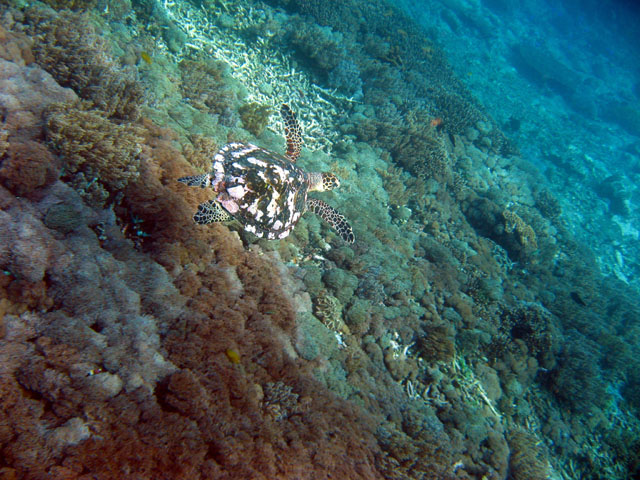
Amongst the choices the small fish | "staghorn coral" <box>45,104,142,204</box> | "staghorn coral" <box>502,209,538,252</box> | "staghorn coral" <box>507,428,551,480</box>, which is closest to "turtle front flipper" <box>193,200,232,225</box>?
"staghorn coral" <box>45,104,142,204</box>

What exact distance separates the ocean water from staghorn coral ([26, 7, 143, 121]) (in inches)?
1.3

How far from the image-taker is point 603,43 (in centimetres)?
3406

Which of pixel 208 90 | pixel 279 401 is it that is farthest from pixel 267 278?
pixel 208 90

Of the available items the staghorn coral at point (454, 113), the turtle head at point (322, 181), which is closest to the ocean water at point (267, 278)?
the turtle head at point (322, 181)

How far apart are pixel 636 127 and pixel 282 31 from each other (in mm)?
33337

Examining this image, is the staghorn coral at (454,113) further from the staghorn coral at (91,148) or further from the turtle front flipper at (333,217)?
the staghorn coral at (91,148)

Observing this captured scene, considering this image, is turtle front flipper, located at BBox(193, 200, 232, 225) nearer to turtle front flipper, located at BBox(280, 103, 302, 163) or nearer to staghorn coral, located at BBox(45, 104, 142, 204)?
staghorn coral, located at BBox(45, 104, 142, 204)

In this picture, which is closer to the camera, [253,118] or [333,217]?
[333,217]

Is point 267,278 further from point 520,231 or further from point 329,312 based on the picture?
point 520,231

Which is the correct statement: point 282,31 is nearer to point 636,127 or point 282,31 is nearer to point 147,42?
point 147,42

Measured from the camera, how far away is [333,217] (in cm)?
512

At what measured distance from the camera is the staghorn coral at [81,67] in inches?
156

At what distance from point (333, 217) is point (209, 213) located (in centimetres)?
228

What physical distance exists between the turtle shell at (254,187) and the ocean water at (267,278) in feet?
0.10
